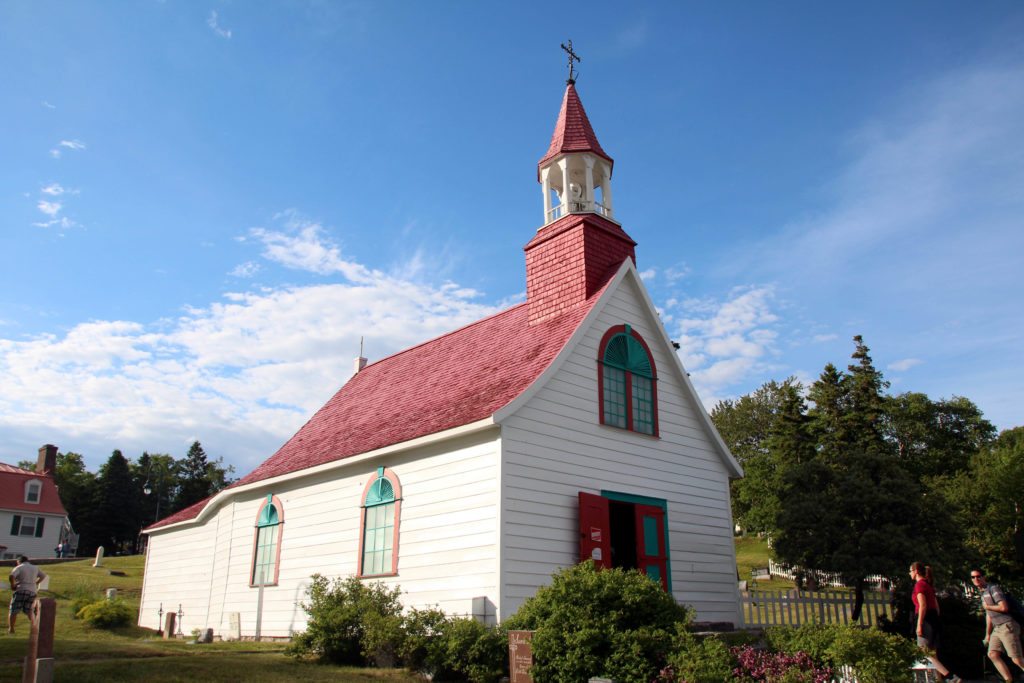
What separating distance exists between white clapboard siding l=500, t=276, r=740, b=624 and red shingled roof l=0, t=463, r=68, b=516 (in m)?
51.0

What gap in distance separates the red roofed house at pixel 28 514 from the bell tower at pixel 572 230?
48468 mm

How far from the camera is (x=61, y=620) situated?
21453mm

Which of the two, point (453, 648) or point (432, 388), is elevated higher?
point (432, 388)

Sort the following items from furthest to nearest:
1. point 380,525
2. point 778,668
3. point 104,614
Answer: point 104,614, point 380,525, point 778,668

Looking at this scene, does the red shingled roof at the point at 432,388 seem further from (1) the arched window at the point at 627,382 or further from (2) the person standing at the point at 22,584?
(2) the person standing at the point at 22,584

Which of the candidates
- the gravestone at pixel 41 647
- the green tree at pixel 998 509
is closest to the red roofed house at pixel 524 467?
the gravestone at pixel 41 647

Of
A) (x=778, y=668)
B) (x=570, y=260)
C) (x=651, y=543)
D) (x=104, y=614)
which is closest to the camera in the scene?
(x=778, y=668)

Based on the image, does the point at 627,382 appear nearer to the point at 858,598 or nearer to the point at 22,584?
the point at 858,598

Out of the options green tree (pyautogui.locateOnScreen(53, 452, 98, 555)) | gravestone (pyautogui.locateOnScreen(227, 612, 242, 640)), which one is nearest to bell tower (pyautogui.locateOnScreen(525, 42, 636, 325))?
gravestone (pyautogui.locateOnScreen(227, 612, 242, 640))

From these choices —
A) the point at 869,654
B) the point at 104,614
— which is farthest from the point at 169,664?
the point at 104,614

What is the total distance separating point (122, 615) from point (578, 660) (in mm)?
17330

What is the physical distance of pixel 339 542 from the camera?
55.6ft

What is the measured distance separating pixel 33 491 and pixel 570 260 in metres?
51.5

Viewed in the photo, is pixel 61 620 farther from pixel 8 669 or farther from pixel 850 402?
pixel 850 402
